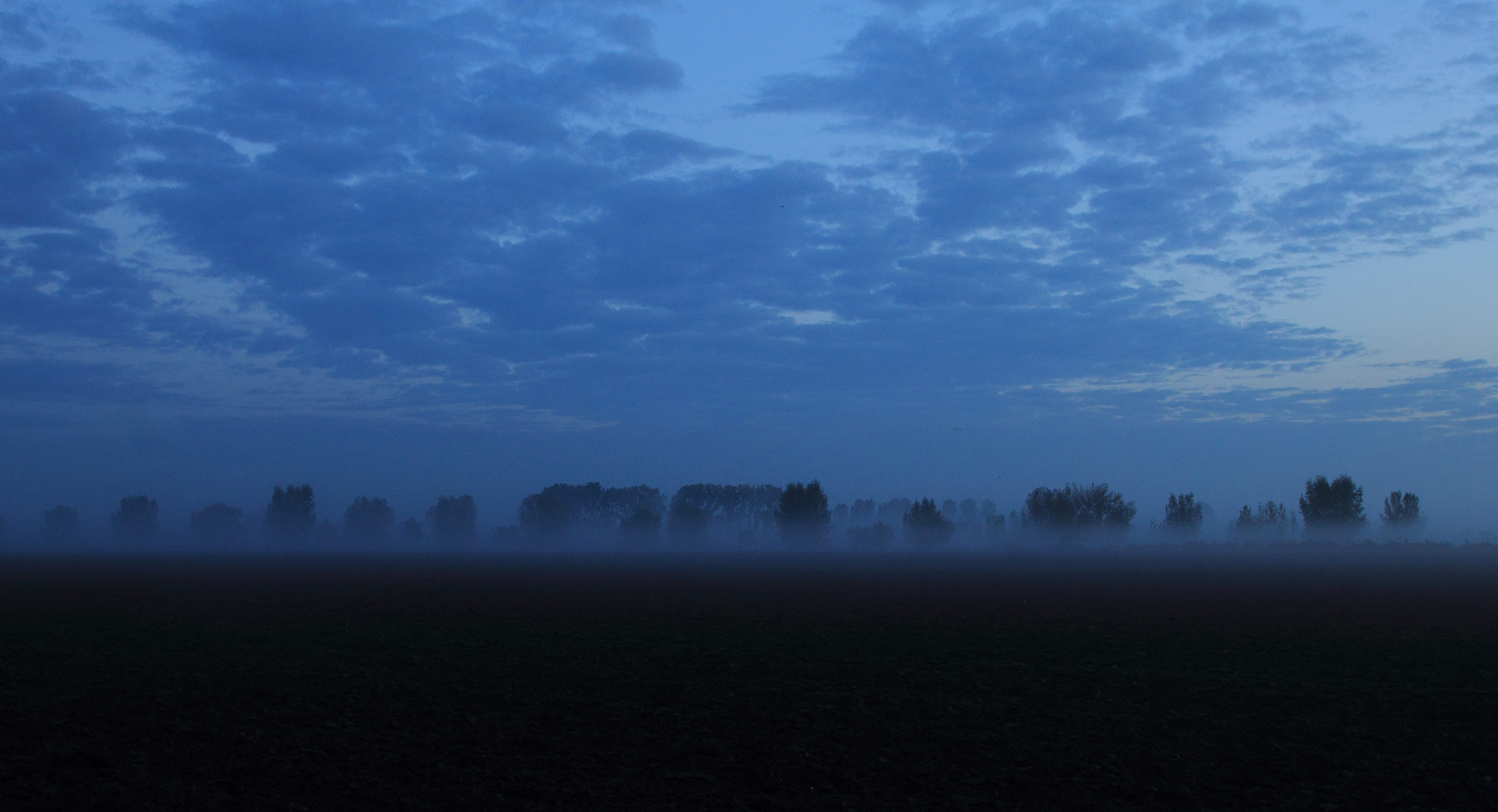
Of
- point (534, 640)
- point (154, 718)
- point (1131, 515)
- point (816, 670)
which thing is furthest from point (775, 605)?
point (1131, 515)

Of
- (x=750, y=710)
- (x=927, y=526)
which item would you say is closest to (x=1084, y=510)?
(x=927, y=526)

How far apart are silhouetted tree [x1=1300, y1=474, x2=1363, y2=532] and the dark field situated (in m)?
153

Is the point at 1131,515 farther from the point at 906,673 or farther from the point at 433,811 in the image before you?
the point at 433,811

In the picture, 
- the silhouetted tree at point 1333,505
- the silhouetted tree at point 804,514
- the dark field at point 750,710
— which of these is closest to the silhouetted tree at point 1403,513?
the silhouetted tree at point 1333,505

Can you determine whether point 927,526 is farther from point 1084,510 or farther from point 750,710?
point 750,710

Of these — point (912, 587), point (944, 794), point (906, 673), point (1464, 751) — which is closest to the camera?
point (944, 794)

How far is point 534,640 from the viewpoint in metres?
23.6

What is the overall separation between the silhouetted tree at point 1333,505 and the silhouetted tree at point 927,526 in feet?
207

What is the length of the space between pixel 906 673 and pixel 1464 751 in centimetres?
879

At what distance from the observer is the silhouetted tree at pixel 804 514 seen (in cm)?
17225

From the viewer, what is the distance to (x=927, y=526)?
602 feet

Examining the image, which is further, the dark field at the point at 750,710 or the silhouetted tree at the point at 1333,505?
the silhouetted tree at the point at 1333,505

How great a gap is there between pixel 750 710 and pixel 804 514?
519 feet

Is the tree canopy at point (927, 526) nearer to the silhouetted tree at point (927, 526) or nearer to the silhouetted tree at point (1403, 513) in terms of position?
the silhouetted tree at point (927, 526)
